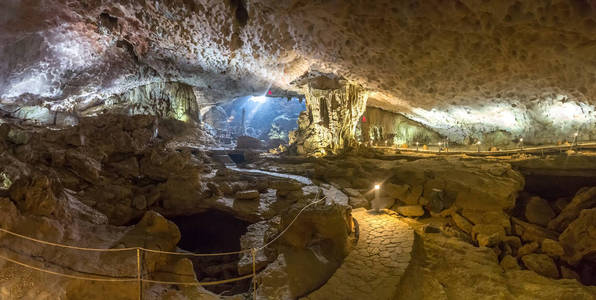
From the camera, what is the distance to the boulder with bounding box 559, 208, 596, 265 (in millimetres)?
6305

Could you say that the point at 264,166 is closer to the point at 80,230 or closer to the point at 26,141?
the point at 26,141

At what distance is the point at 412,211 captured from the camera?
8992 mm

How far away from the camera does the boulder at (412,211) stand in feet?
29.5

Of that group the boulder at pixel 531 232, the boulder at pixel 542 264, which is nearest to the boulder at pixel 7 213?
the boulder at pixel 542 264

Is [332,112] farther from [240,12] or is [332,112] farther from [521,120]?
[521,120]

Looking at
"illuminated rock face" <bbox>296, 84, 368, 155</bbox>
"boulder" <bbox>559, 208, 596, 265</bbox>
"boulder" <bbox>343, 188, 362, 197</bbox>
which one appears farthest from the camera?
"illuminated rock face" <bbox>296, 84, 368, 155</bbox>

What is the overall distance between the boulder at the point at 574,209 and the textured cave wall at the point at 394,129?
44.9ft

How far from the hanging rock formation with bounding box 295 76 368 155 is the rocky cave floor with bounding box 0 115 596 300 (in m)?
2.18

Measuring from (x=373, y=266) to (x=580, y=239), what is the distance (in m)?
5.88

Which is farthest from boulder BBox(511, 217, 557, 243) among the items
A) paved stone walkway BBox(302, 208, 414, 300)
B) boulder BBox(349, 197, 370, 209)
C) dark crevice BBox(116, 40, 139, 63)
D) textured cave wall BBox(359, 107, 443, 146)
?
dark crevice BBox(116, 40, 139, 63)

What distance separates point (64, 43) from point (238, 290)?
498 inches

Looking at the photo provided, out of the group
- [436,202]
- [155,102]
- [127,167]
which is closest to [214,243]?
[127,167]

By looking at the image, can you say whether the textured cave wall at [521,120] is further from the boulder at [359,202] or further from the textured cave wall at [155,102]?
the textured cave wall at [155,102]

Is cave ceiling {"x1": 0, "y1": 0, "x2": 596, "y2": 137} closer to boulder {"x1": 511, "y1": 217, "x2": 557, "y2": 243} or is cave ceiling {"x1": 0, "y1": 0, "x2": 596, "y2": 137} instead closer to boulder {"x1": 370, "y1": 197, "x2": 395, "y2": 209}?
boulder {"x1": 511, "y1": 217, "x2": 557, "y2": 243}
